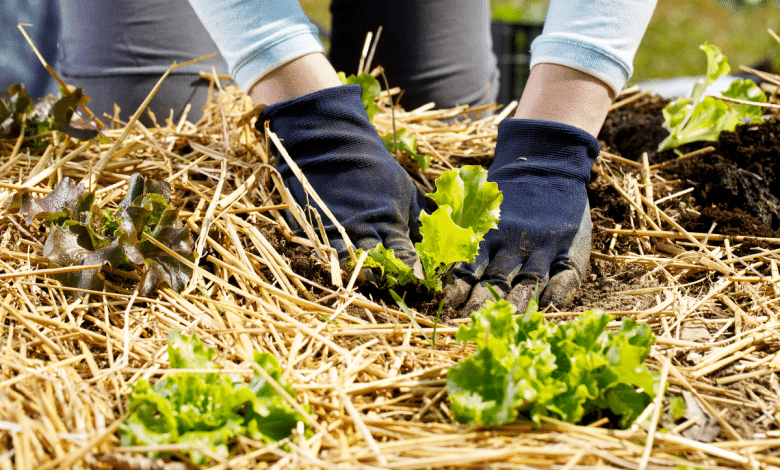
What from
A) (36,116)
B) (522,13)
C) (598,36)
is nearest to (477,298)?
(598,36)

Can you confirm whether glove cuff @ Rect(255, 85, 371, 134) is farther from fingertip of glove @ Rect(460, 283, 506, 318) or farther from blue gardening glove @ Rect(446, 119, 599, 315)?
fingertip of glove @ Rect(460, 283, 506, 318)

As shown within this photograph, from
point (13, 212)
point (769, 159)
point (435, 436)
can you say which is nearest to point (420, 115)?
→ point (769, 159)

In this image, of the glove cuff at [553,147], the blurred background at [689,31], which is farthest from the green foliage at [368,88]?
the blurred background at [689,31]

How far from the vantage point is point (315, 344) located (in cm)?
91

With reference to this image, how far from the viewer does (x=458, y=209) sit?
1.03 m

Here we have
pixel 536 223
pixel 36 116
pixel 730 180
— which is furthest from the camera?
pixel 36 116

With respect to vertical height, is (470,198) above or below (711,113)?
below

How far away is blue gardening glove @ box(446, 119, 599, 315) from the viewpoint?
108 cm

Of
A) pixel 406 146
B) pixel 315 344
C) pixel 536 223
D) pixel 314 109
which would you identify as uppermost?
pixel 314 109

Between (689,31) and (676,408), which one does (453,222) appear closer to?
(676,408)

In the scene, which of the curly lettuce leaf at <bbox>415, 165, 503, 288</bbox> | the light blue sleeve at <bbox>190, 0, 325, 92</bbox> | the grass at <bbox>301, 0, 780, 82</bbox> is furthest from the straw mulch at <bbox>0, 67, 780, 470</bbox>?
the grass at <bbox>301, 0, 780, 82</bbox>

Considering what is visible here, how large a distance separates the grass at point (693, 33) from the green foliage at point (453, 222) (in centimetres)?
356

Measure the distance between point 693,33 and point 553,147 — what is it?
485 centimetres

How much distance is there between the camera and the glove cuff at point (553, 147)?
1.21 metres
